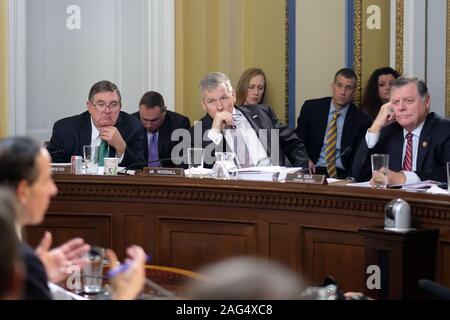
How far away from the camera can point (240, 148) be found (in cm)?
563

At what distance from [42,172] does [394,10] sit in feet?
15.8

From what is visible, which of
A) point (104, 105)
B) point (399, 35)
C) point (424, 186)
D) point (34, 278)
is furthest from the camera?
point (399, 35)

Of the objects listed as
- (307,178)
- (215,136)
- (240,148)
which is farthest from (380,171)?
(240,148)

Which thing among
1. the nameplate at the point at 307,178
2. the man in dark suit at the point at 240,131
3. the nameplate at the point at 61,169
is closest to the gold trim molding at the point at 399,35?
the man in dark suit at the point at 240,131

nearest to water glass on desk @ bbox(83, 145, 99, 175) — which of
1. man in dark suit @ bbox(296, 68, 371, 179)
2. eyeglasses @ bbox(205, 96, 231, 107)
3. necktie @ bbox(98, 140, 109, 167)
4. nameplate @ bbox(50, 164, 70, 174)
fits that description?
nameplate @ bbox(50, 164, 70, 174)

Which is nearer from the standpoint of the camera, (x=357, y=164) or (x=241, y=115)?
(x=357, y=164)

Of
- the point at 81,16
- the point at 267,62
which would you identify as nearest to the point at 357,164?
the point at 267,62

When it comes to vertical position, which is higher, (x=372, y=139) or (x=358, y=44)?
(x=358, y=44)

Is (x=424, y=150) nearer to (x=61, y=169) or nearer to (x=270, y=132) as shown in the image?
(x=270, y=132)

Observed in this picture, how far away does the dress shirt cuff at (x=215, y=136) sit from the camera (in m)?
5.40

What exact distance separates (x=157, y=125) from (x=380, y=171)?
2.38 m

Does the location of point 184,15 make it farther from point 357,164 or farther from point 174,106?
point 357,164

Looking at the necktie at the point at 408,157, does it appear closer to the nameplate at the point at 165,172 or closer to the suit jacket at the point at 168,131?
the nameplate at the point at 165,172

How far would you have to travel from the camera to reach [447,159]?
479 cm
